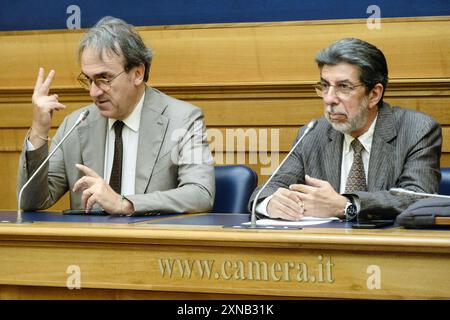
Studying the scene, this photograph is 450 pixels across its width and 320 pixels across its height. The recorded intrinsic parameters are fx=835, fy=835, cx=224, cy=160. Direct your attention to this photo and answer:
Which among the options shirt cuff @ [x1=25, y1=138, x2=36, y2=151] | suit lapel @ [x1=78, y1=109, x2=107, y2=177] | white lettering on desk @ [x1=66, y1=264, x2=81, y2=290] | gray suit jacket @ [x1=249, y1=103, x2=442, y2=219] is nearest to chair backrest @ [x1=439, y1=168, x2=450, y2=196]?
gray suit jacket @ [x1=249, y1=103, x2=442, y2=219]

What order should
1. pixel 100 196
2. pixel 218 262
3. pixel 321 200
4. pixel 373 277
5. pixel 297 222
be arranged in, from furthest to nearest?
1. pixel 100 196
2. pixel 321 200
3. pixel 297 222
4. pixel 218 262
5. pixel 373 277

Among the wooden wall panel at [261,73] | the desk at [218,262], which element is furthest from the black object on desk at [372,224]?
the wooden wall panel at [261,73]

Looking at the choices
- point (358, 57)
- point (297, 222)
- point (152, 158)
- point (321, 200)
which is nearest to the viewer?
point (297, 222)

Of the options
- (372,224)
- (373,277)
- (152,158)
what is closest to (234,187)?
(152,158)

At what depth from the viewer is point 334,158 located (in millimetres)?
A: 3283

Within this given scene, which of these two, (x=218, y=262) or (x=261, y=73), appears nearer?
(x=218, y=262)

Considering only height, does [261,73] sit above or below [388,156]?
above

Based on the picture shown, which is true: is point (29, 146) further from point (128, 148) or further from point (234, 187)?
point (234, 187)

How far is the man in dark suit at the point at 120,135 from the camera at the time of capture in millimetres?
3355

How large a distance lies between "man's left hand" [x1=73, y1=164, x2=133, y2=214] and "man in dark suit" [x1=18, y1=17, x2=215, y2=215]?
0.89 feet

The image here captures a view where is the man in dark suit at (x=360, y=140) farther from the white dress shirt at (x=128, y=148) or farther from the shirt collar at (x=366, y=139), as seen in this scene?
→ the white dress shirt at (x=128, y=148)

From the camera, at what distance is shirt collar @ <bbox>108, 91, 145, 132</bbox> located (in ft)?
11.4

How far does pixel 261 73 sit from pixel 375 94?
0.98 m

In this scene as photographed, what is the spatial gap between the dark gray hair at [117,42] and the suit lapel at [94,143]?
0.90 ft
